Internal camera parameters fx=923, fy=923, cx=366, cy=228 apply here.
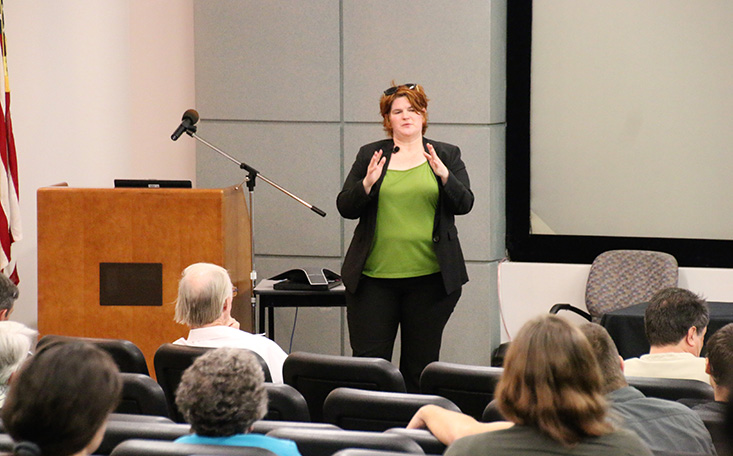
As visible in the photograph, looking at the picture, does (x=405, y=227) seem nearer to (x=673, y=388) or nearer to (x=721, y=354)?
(x=673, y=388)

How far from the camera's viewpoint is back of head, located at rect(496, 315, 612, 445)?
172cm

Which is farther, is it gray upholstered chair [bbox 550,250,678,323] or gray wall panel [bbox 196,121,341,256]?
gray wall panel [bbox 196,121,341,256]

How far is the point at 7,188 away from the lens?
15.8 ft

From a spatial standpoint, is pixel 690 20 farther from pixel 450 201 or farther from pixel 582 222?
pixel 450 201

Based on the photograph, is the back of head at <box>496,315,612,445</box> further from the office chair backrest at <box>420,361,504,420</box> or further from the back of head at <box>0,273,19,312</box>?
the back of head at <box>0,273,19,312</box>

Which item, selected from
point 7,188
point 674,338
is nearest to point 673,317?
point 674,338

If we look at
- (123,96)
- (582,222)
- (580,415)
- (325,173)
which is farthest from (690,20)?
(580,415)

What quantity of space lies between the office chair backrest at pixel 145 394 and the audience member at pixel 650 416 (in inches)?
48.9

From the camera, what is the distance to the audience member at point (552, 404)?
5.64ft

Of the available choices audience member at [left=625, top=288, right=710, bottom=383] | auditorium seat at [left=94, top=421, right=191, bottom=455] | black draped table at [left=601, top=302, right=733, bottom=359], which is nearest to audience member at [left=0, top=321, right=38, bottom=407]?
auditorium seat at [left=94, top=421, right=191, bottom=455]

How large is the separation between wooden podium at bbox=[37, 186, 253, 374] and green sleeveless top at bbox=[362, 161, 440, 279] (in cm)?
86

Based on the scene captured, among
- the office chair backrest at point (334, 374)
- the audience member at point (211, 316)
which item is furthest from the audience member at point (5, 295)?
the office chair backrest at point (334, 374)

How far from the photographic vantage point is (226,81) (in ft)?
19.3

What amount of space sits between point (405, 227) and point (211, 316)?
3.36ft
